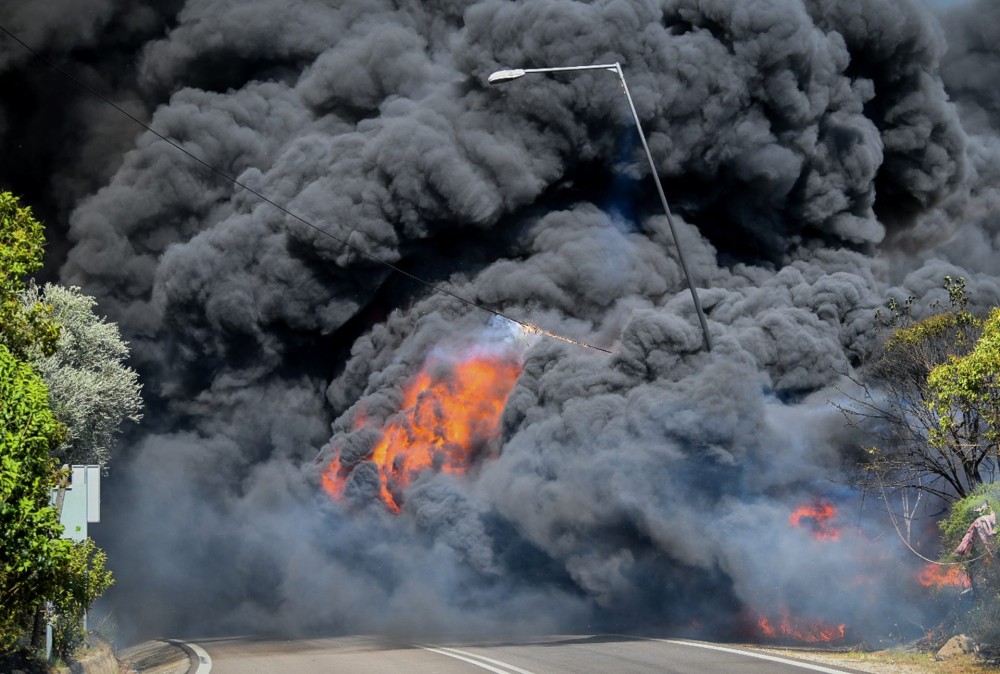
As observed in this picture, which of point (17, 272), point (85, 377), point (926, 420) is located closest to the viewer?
point (17, 272)

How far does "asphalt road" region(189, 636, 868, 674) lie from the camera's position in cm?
1391

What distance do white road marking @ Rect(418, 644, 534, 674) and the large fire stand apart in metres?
10.9

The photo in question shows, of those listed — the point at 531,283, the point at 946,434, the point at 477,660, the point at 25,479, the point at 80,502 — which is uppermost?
the point at 531,283

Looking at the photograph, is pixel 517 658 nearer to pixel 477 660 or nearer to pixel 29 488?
pixel 477 660

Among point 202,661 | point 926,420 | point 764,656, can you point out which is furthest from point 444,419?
point 764,656

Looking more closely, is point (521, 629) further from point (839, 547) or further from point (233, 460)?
point (233, 460)

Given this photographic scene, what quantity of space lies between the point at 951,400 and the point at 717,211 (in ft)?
59.9

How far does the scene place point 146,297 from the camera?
138 ft

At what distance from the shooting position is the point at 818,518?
69.4 ft

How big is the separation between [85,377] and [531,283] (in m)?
12.8

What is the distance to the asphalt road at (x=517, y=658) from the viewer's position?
13.9 m

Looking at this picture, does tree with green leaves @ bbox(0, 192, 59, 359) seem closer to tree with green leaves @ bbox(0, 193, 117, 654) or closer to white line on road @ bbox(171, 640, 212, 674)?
tree with green leaves @ bbox(0, 193, 117, 654)

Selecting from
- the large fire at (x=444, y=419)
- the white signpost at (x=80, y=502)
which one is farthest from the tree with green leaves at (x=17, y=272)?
the large fire at (x=444, y=419)

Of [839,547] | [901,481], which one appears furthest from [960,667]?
[839,547]
